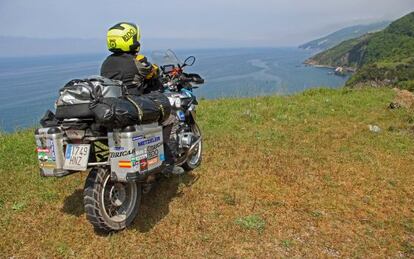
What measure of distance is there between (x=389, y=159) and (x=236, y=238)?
4.47 metres

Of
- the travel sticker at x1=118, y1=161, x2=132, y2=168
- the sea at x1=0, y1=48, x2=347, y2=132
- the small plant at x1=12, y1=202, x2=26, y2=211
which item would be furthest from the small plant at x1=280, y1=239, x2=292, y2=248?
the small plant at x1=12, y1=202, x2=26, y2=211

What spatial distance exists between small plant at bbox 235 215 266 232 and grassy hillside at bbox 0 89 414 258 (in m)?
0.01

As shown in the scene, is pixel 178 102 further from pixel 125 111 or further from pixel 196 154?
pixel 125 111

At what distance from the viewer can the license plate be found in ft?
13.0

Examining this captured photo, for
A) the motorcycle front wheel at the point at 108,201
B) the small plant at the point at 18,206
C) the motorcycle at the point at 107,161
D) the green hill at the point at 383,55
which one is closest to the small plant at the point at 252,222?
the motorcycle at the point at 107,161

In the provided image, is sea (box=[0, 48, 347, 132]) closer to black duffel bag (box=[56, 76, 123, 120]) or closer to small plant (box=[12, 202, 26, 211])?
black duffel bag (box=[56, 76, 123, 120])

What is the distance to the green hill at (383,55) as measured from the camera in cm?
9588

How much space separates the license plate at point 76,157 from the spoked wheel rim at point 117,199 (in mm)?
333

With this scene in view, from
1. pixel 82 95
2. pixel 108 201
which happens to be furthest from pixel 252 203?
pixel 82 95

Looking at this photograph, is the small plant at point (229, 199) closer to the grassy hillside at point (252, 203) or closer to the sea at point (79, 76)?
the grassy hillside at point (252, 203)

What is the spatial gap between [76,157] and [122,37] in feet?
5.55

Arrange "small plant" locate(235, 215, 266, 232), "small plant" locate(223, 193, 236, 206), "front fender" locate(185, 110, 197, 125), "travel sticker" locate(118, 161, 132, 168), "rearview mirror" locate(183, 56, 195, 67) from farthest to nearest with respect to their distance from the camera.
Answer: "rearview mirror" locate(183, 56, 195, 67) → "front fender" locate(185, 110, 197, 125) → "small plant" locate(223, 193, 236, 206) → "small plant" locate(235, 215, 266, 232) → "travel sticker" locate(118, 161, 132, 168)

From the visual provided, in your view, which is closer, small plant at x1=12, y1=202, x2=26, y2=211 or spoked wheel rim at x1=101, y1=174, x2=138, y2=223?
spoked wheel rim at x1=101, y1=174, x2=138, y2=223

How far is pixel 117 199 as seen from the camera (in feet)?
14.7
